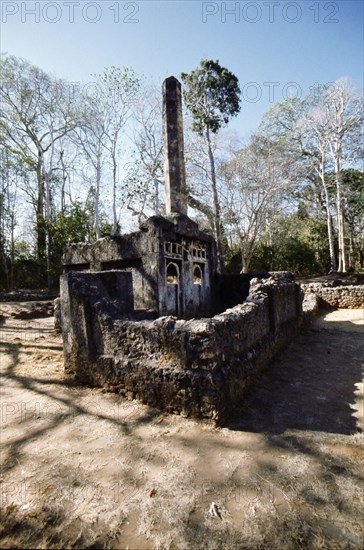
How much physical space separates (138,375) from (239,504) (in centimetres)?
197

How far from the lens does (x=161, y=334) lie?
368 centimetres

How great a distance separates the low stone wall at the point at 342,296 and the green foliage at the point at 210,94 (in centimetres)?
1417

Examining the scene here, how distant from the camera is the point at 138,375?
3.81 metres

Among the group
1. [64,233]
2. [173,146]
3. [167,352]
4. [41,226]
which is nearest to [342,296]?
[173,146]

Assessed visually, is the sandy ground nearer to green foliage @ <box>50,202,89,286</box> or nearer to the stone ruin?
the stone ruin

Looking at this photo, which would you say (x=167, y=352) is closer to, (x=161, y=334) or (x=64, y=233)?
(x=161, y=334)

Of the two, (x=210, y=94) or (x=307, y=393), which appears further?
(x=210, y=94)

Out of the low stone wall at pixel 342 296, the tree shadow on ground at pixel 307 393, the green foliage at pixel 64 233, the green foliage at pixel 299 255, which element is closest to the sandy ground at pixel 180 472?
the tree shadow on ground at pixel 307 393

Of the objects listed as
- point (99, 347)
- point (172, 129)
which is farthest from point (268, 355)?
point (172, 129)

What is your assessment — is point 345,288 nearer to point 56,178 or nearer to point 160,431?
point 160,431

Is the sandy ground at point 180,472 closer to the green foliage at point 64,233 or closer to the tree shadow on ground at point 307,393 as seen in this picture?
the tree shadow on ground at point 307,393

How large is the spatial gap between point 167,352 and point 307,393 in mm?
2196

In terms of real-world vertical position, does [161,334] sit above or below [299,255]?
below

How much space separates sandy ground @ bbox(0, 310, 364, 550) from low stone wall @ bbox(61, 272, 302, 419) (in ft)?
0.73
